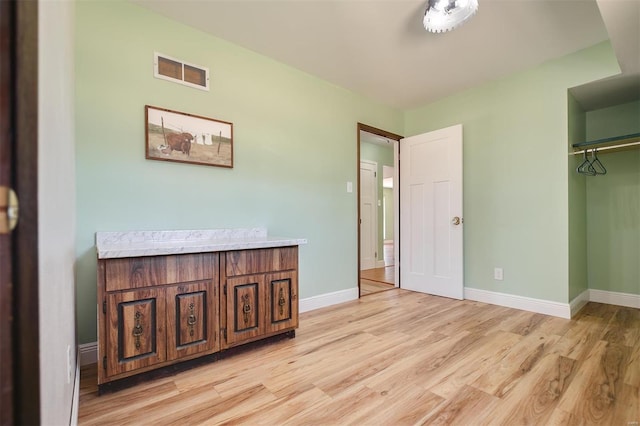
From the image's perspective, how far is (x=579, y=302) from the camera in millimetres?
2977

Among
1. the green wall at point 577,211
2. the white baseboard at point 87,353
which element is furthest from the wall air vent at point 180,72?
the green wall at point 577,211

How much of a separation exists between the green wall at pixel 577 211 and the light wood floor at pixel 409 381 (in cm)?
52

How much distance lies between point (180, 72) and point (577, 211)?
3909 millimetres

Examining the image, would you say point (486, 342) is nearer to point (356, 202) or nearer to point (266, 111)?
point (356, 202)

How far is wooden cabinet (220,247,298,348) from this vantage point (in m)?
1.92

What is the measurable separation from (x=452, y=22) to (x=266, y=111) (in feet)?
5.24

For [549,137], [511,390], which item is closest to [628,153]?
[549,137]

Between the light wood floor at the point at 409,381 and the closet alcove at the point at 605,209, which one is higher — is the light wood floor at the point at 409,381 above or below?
A: below

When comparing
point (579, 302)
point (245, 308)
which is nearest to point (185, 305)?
point (245, 308)

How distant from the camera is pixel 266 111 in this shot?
270cm

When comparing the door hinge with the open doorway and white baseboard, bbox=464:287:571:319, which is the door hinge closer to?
white baseboard, bbox=464:287:571:319

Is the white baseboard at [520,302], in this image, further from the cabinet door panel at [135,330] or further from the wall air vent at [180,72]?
the wall air vent at [180,72]

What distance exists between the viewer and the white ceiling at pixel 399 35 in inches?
81.5

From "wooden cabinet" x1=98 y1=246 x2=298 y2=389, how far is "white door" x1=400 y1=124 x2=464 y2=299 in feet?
6.75
